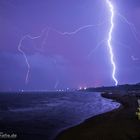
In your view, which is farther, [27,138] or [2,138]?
[27,138]

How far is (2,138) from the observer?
21781 mm

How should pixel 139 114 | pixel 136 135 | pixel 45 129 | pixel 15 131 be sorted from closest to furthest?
pixel 136 135, pixel 15 131, pixel 45 129, pixel 139 114

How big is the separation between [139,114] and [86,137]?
12.3 m

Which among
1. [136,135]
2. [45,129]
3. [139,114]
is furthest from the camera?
[139,114]

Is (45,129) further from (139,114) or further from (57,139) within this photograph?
(139,114)

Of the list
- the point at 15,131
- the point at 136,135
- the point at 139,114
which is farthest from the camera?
the point at 139,114

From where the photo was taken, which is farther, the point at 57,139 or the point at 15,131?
the point at 15,131

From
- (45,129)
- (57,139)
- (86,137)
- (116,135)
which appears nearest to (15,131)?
(45,129)

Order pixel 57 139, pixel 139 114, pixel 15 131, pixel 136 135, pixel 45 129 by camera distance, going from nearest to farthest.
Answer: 1. pixel 136 135
2. pixel 57 139
3. pixel 15 131
4. pixel 45 129
5. pixel 139 114

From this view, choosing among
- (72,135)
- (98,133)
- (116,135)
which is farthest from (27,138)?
(116,135)

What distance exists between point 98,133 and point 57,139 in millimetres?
3396

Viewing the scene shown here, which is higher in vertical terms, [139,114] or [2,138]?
[139,114]

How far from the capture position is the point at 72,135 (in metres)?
23.5

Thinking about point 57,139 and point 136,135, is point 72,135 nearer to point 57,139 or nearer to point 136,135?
point 57,139
